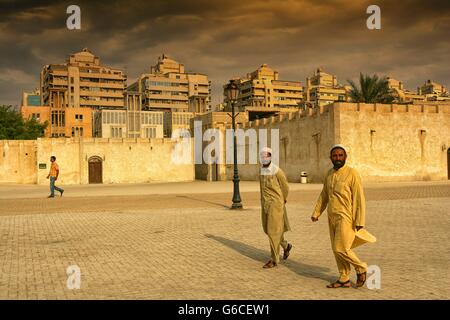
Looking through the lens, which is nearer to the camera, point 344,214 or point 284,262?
point 344,214

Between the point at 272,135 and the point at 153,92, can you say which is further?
the point at 153,92

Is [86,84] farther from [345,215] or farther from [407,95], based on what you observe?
[345,215]

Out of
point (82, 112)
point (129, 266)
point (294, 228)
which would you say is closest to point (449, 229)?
point (294, 228)

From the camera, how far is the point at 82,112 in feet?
261

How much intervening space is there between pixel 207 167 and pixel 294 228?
1339 inches

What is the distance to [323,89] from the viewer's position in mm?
132000

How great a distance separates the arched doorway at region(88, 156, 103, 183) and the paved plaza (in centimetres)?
2864

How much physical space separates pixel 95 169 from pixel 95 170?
9cm

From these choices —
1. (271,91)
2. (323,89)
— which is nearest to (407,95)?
(323,89)

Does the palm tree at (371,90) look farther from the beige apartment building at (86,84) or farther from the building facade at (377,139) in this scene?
the beige apartment building at (86,84)

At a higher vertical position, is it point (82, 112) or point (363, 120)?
point (82, 112)

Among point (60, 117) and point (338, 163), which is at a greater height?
point (60, 117)

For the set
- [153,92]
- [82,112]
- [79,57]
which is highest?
[79,57]
